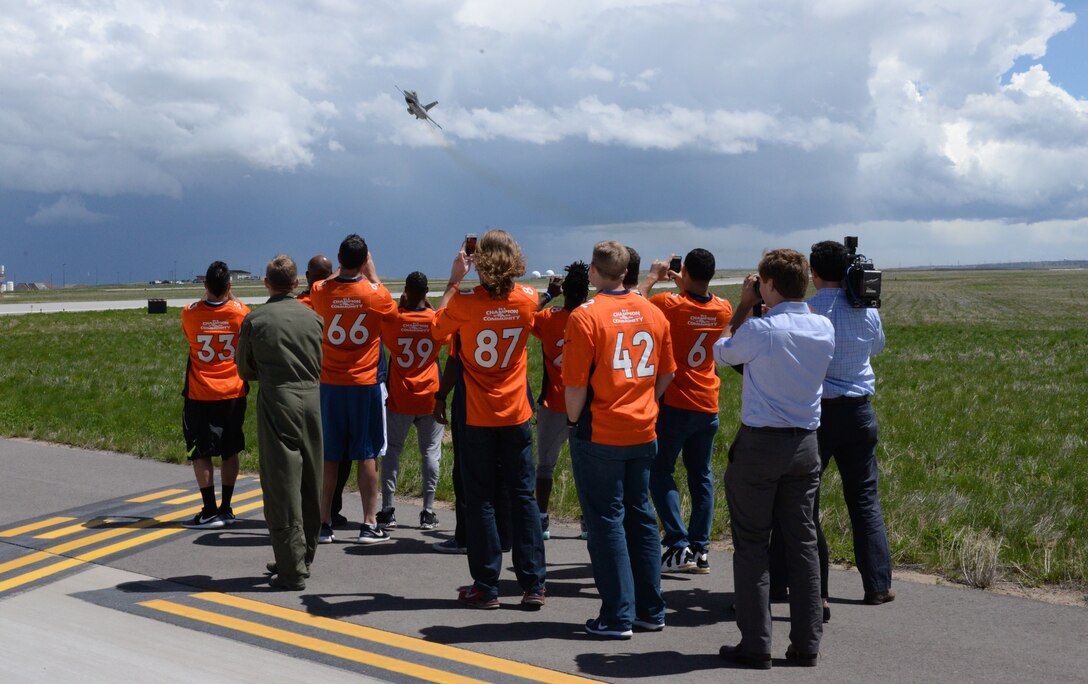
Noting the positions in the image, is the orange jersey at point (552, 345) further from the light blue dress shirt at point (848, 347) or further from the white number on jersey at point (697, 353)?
the light blue dress shirt at point (848, 347)

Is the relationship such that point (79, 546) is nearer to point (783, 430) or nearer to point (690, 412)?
point (690, 412)

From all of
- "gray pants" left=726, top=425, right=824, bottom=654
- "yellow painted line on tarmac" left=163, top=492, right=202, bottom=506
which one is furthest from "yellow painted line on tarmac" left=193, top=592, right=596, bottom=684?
"yellow painted line on tarmac" left=163, top=492, right=202, bottom=506

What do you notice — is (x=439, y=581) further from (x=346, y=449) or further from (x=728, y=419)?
(x=728, y=419)

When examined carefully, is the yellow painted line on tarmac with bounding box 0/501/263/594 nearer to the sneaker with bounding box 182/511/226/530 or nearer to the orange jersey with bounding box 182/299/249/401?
the sneaker with bounding box 182/511/226/530

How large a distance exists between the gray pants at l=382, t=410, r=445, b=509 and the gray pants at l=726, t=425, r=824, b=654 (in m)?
3.56

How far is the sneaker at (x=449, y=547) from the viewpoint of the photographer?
7.16 meters

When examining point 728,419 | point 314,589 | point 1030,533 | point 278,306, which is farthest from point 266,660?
point 728,419

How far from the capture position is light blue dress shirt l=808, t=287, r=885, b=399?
568 centimetres

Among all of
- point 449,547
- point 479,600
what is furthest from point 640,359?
point 449,547

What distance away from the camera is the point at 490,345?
5.82 m

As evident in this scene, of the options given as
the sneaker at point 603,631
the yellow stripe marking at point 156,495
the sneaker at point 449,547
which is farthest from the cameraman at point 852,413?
the yellow stripe marking at point 156,495

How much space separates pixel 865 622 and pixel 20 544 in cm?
619

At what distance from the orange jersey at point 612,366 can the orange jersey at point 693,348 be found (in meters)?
1.13

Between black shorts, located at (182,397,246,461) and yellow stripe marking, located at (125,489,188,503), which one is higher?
black shorts, located at (182,397,246,461)
